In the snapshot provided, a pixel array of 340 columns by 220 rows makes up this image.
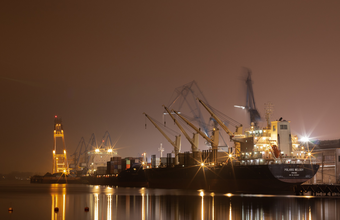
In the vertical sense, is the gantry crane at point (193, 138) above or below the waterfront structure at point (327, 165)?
above

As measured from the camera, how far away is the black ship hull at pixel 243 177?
61375mm

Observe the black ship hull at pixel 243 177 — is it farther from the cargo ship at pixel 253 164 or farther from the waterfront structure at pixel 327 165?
the waterfront structure at pixel 327 165

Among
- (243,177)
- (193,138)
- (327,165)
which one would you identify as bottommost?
(243,177)

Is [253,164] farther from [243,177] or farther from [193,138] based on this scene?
[193,138]

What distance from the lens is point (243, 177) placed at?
66875mm

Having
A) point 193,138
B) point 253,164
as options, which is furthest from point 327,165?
point 193,138

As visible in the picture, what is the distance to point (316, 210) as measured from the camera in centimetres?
3459

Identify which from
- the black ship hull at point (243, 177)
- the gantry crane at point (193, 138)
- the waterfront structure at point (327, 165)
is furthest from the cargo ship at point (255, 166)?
the gantry crane at point (193, 138)

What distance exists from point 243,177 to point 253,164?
128 inches

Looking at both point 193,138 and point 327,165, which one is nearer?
point 327,165

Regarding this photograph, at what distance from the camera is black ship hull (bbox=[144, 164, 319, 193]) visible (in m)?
61.4

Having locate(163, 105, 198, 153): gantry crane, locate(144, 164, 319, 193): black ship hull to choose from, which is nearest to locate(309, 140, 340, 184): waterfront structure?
locate(144, 164, 319, 193): black ship hull

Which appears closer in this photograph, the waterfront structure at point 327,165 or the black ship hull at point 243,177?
the black ship hull at point 243,177

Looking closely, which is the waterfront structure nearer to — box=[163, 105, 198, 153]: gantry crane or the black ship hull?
the black ship hull
